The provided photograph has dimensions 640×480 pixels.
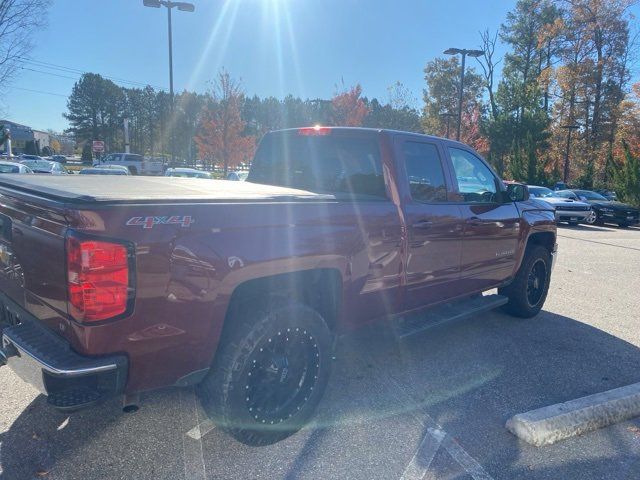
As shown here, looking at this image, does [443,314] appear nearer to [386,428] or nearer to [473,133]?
[386,428]

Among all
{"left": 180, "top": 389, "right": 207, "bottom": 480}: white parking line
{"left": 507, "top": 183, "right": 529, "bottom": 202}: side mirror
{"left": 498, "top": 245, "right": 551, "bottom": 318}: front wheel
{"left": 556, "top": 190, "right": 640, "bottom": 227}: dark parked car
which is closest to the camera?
{"left": 180, "top": 389, "right": 207, "bottom": 480}: white parking line

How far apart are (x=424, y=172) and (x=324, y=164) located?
34.4 inches

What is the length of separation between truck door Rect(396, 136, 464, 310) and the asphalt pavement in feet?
1.84

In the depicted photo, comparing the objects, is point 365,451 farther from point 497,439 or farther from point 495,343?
point 495,343

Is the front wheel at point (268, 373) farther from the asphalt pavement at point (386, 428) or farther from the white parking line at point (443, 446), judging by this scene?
the white parking line at point (443, 446)

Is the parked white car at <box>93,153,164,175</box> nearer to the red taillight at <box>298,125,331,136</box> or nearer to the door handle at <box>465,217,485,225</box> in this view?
the red taillight at <box>298,125,331,136</box>

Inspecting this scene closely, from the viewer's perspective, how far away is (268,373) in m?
2.90

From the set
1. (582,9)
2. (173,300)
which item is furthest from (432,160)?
(582,9)

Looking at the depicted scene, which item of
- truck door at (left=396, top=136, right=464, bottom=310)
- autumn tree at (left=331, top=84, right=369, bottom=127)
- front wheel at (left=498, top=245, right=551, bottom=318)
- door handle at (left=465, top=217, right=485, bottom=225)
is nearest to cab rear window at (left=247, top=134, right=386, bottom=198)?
truck door at (left=396, top=136, right=464, bottom=310)

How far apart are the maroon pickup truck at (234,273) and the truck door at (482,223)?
0.20 feet

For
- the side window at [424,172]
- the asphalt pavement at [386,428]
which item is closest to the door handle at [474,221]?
the side window at [424,172]

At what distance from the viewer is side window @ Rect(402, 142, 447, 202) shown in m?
3.94

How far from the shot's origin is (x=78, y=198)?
2160 mm

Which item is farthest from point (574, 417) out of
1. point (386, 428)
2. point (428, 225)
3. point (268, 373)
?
point (268, 373)
